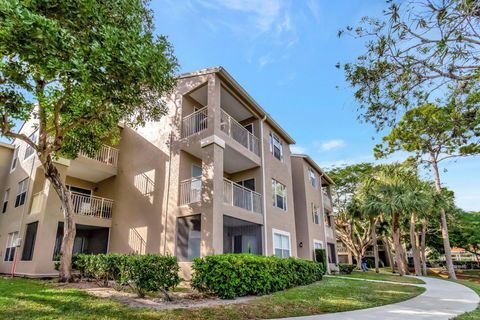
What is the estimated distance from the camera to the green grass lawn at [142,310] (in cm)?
638

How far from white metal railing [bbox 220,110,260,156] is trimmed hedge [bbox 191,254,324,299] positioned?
21.0ft

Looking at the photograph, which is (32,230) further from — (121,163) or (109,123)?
(109,123)

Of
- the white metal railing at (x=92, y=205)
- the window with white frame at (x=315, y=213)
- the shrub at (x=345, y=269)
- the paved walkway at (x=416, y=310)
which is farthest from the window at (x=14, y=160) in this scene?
the shrub at (x=345, y=269)

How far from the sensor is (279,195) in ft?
57.7

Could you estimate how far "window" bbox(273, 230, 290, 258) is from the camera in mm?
15625

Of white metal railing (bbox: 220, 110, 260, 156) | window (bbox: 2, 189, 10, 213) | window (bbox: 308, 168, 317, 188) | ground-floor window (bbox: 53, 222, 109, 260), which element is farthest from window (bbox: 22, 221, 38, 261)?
window (bbox: 308, 168, 317, 188)

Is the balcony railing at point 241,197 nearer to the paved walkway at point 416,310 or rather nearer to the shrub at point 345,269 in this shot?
the paved walkway at point 416,310

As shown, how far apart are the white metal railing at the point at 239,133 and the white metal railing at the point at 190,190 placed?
288 cm

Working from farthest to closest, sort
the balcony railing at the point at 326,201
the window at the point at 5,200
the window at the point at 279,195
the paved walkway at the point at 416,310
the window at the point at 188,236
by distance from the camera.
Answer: the balcony railing at the point at 326,201, the window at the point at 5,200, the window at the point at 279,195, the window at the point at 188,236, the paved walkway at the point at 416,310

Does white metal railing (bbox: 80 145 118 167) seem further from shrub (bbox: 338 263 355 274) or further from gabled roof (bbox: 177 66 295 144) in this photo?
shrub (bbox: 338 263 355 274)

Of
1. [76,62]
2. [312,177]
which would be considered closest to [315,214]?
[312,177]

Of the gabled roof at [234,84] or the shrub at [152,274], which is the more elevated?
the gabled roof at [234,84]

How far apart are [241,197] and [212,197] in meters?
2.76

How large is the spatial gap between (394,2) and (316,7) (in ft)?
10.7
